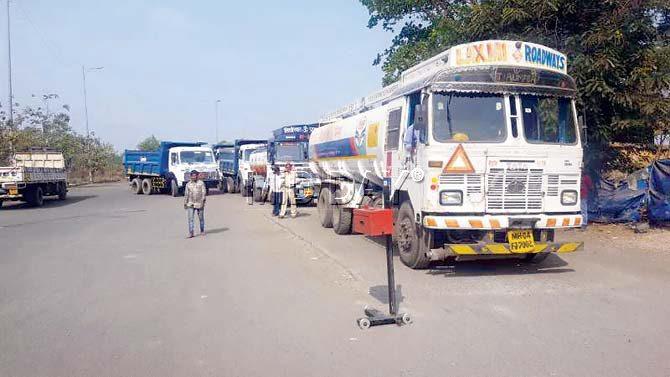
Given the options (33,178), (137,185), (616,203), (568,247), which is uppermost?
(33,178)

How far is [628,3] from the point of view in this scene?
10.8 m

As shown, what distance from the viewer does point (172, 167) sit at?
28797 mm

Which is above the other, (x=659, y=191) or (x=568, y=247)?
(x=659, y=191)

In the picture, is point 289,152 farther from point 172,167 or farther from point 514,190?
point 514,190

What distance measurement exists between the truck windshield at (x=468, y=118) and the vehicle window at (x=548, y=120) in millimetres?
410

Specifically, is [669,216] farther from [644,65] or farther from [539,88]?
[539,88]

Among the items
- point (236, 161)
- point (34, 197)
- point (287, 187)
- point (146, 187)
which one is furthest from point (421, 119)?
point (146, 187)

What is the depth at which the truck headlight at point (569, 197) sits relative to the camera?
8109 mm

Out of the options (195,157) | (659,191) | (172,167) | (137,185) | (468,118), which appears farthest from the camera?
(137,185)

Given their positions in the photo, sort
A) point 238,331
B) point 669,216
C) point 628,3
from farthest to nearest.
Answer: point 669,216, point 628,3, point 238,331

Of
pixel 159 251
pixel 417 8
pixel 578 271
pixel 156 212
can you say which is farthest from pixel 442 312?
pixel 156 212

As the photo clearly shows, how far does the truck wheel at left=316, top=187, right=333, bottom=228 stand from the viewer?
46.8 ft

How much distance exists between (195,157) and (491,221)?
77.9 feet

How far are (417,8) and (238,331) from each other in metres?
13.5
